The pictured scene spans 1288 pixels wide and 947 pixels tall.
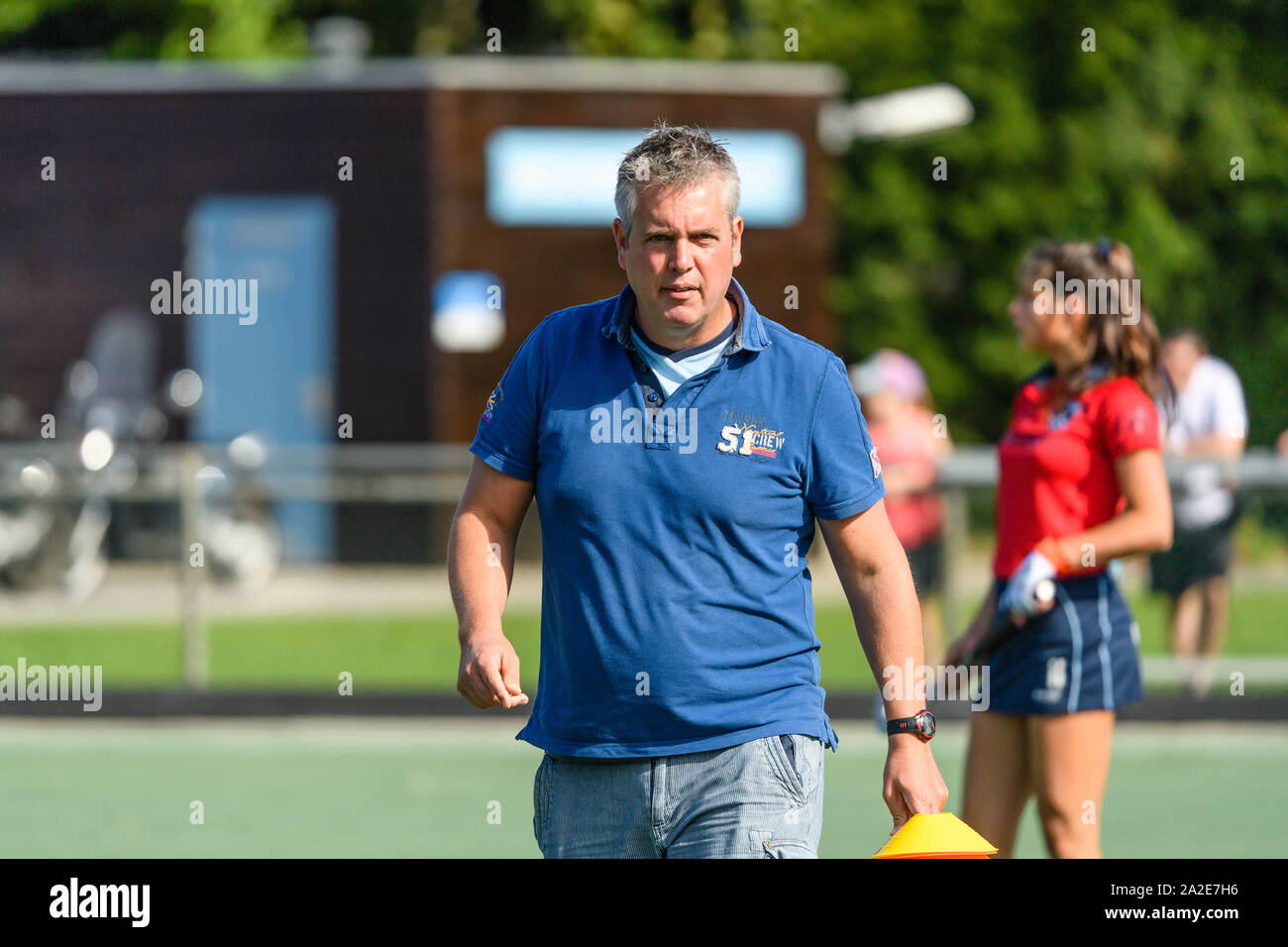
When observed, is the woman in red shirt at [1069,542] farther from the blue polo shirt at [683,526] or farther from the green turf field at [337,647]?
the green turf field at [337,647]

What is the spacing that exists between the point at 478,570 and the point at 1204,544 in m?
8.58

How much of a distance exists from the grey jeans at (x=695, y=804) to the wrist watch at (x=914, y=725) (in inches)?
7.1

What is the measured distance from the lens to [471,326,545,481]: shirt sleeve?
163 inches

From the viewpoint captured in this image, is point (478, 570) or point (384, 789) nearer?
point (478, 570)

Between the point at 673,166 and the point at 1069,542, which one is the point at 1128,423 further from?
the point at 673,166

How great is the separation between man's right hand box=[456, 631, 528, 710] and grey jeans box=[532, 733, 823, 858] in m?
0.23

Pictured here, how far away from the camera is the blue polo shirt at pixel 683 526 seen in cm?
398

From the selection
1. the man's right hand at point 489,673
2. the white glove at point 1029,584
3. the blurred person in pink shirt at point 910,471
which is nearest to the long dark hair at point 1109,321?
the white glove at point 1029,584

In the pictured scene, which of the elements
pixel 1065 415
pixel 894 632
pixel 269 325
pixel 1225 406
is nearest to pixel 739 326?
pixel 894 632

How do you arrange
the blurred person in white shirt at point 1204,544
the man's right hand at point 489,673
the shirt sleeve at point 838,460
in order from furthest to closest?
1. the blurred person in white shirt at point 1204,544
2. the shirt sleeve at point 838,460
3. the man's right hand at point 489,673

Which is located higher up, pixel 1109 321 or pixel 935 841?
pixel 1109 321

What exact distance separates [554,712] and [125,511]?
939 cm

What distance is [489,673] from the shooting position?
12.8 ft
